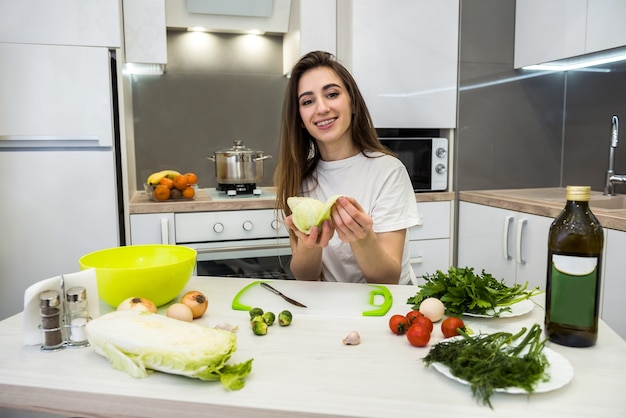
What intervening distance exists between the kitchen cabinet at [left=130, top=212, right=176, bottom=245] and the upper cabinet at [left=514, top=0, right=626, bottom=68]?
2.16m

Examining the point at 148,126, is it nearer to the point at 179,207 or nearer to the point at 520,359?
the point at 179,207

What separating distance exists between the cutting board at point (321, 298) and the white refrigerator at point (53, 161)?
4.69 feet

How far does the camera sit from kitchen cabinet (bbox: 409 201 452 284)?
2891mm

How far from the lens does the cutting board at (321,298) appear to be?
1.12 m

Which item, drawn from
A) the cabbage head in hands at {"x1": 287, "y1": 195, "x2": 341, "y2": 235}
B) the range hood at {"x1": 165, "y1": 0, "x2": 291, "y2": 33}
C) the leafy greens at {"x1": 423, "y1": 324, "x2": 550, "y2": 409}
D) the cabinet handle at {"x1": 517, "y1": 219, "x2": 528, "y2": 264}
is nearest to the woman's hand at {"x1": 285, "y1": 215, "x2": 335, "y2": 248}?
the cabbage head in hands at {"x1": 287, "y1": 195, "x2": 341, "y2": 235}

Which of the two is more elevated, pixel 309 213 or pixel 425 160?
pixel 425 160

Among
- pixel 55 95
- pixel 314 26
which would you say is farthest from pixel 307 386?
pixel 314 26

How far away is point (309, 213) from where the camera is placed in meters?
1.18

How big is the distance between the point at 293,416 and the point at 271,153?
267cm

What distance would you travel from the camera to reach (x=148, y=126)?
3.03 metres

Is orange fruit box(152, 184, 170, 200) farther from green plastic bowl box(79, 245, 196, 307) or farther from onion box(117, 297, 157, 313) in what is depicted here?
onion box(117, 297, 157, 313)

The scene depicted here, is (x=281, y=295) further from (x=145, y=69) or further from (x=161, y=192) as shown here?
(x=145, y=69)

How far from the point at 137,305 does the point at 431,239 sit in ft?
7.22

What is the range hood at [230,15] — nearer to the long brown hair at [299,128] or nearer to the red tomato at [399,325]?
the long brown hair at [299,128]
